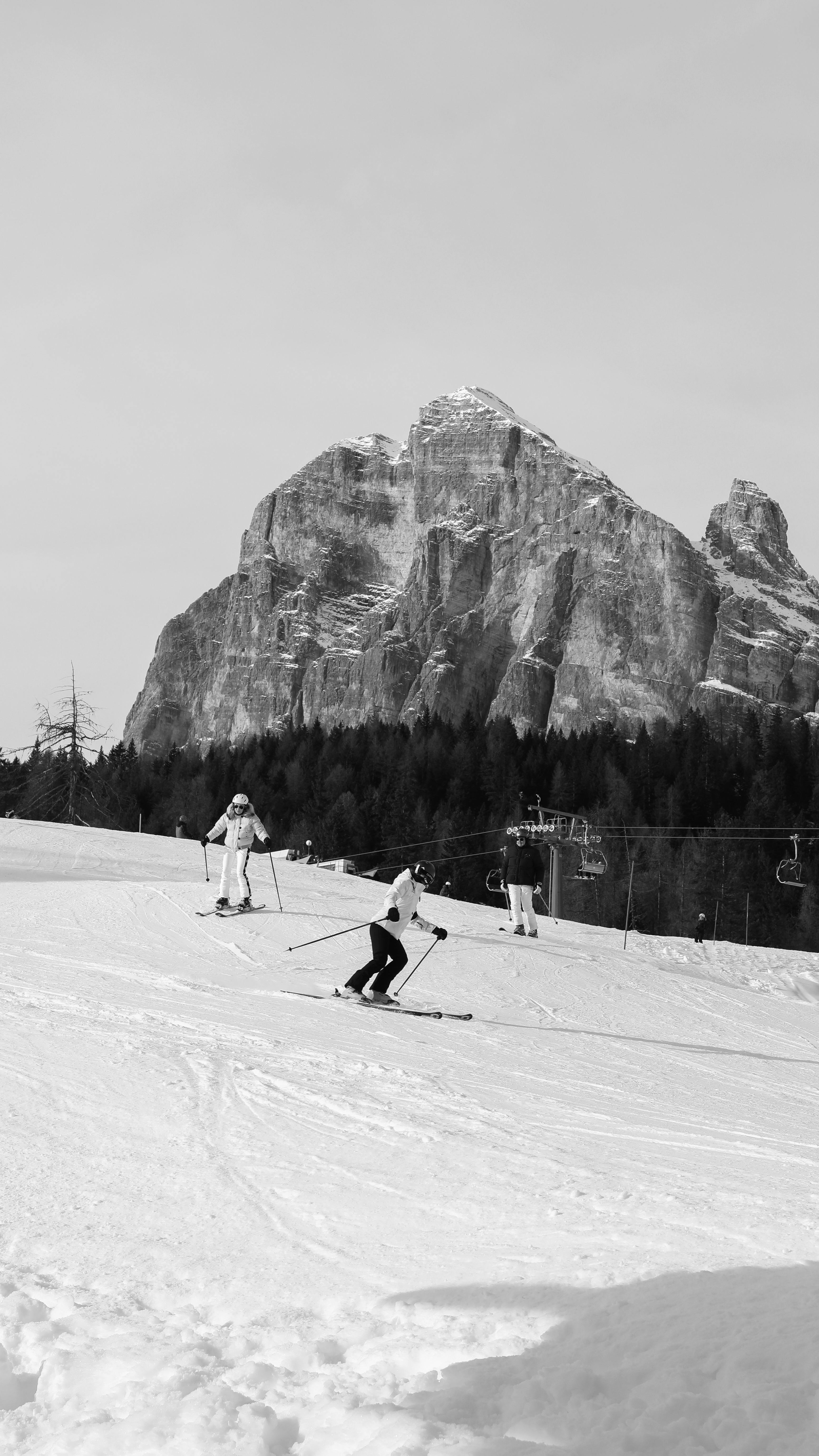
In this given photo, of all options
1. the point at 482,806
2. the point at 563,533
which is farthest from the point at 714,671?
the point at 482,806

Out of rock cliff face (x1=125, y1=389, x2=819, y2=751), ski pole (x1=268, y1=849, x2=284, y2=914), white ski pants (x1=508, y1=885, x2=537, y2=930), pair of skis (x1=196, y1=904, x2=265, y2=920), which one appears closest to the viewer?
pair of skis (x1=196, y1=904, x2=265, y2=920)

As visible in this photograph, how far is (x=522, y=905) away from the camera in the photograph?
19078 millimetres

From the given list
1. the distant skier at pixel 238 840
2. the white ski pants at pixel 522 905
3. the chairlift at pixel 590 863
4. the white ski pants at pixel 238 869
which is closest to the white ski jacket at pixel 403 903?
the distant skier at pixel 238 840

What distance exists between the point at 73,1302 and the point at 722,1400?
1.96 meters

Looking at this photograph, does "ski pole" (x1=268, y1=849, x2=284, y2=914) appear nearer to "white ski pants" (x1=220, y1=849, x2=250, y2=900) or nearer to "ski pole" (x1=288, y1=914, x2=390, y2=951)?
"white ski pants" (x1=220, y1=849, x2=250, y2=900)

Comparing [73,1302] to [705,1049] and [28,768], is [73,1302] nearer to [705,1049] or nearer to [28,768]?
[705,1049]

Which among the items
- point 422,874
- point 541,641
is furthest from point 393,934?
point 541,641

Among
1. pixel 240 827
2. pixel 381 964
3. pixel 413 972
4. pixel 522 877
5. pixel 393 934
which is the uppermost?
pixel 240 827

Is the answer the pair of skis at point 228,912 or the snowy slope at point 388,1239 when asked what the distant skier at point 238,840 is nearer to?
the pair of skis at point 228,912

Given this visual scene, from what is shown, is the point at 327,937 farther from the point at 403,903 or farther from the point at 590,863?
the point at 590,863

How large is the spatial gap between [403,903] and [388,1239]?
781 cm

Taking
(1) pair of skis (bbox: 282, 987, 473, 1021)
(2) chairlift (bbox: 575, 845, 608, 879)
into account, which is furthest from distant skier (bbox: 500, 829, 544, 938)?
(2) chairlift (bbox: 575, 845, 608, 879)

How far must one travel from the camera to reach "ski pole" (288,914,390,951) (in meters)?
14.5

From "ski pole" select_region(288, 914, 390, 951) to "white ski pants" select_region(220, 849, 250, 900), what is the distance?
1678 mm
